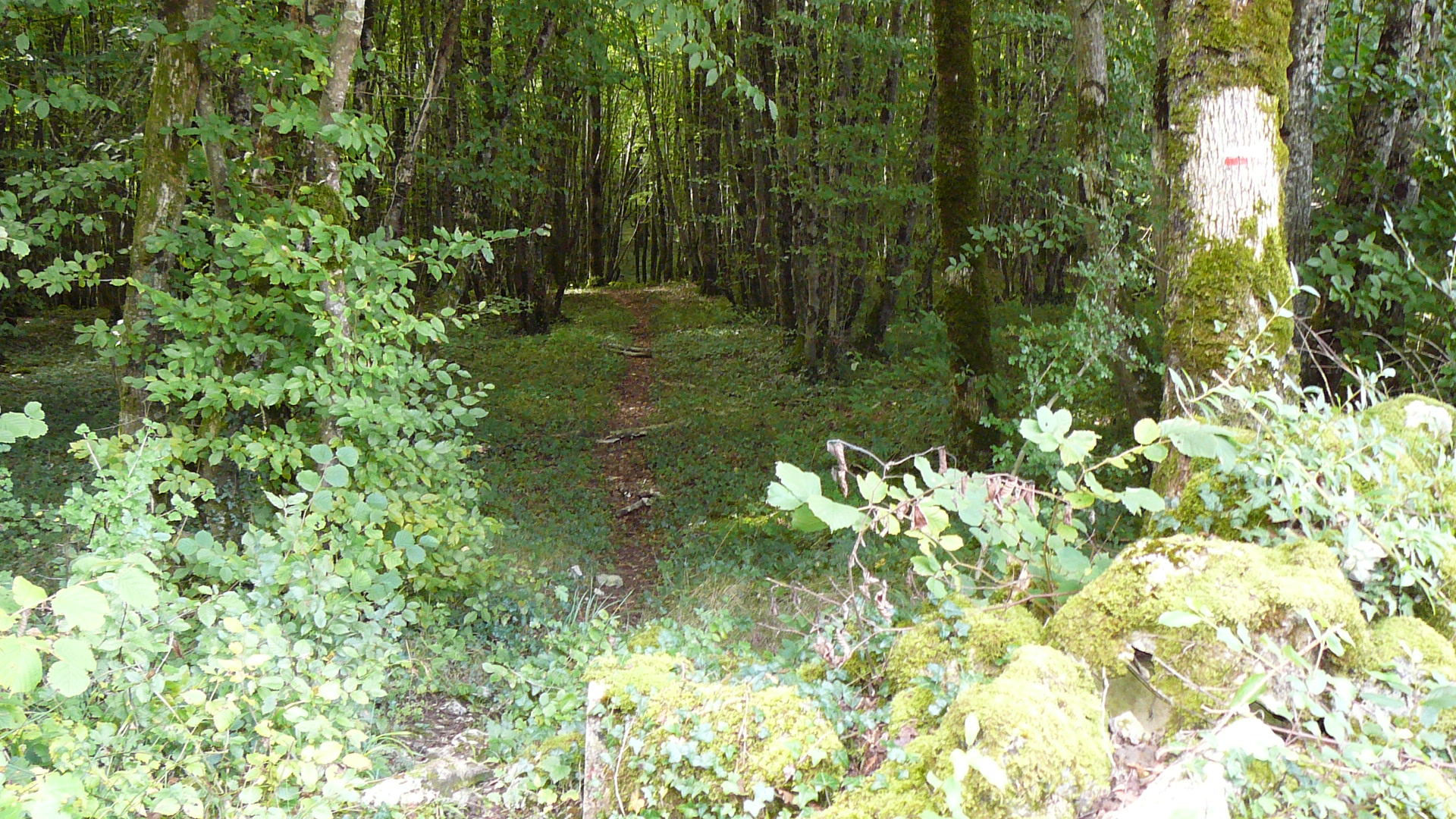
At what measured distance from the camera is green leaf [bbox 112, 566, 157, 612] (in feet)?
7.88

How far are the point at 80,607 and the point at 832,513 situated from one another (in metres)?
1.90

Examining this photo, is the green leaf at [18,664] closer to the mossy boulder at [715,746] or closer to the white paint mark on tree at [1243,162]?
the mossy boulder at [715,746]

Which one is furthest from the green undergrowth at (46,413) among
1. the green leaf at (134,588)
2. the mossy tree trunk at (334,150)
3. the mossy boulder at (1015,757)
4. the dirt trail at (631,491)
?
the mossy boulder at (1015,757)

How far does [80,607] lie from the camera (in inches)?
83.4

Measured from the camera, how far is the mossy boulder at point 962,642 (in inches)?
106

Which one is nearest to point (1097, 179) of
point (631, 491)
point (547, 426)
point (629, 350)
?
point (631, 491)

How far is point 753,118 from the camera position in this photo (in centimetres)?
1636

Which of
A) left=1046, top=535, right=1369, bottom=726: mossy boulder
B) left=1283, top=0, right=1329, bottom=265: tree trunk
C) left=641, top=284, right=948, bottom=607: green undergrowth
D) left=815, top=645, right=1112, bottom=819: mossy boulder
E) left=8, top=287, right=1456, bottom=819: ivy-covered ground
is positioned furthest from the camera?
left=641, top=284, right=948, bottom=607: green undergrowth

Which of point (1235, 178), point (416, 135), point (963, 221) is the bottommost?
point (963, 221)

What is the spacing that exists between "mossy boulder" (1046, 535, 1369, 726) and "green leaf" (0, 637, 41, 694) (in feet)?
8.93

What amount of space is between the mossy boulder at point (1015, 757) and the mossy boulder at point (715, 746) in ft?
0.75

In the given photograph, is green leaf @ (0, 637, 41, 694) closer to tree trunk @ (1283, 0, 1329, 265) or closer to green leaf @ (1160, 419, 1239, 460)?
green leaf @ (1160, 419, 1239, 460)

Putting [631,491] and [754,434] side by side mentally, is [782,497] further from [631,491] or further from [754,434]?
[754,434]

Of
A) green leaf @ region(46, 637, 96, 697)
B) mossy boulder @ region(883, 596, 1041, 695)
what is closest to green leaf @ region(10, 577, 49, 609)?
green leaf @ region(46, 637, 96, 697)
